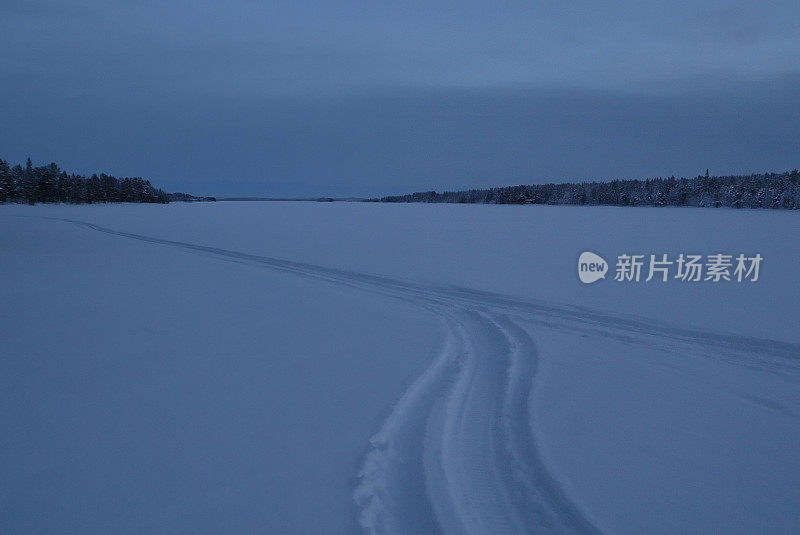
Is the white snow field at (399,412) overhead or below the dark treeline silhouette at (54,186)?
below

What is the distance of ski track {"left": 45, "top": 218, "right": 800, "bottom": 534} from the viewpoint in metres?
2.95

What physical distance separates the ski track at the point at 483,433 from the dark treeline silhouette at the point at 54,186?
77.3 metres

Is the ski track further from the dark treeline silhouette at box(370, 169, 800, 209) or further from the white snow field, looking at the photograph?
the dark treeline silhouette at box(370, 169, 800, 209)

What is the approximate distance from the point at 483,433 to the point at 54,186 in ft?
286

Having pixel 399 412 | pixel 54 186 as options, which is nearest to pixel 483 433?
pixel 399 412

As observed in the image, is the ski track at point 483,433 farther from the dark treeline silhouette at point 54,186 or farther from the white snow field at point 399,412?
the dark treeline silhouette at point 54,186

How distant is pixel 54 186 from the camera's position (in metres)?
73.7

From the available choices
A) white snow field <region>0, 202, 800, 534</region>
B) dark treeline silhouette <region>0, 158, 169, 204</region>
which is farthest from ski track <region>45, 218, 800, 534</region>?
dark treeline silhouette <region>0, 158, 169, 204</region>

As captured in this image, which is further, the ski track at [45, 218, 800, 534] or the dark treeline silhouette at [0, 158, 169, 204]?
the dark treeline silhouette at [0, 158, 169, 204]

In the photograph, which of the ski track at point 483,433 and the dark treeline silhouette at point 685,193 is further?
the dark treeline silhouette at point 685,193

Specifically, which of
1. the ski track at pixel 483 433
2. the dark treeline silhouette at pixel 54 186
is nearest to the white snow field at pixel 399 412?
the ski track at pixel 483 433

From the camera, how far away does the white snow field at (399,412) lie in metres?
3.01

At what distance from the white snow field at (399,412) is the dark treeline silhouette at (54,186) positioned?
7400cm

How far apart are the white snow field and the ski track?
2 cm
